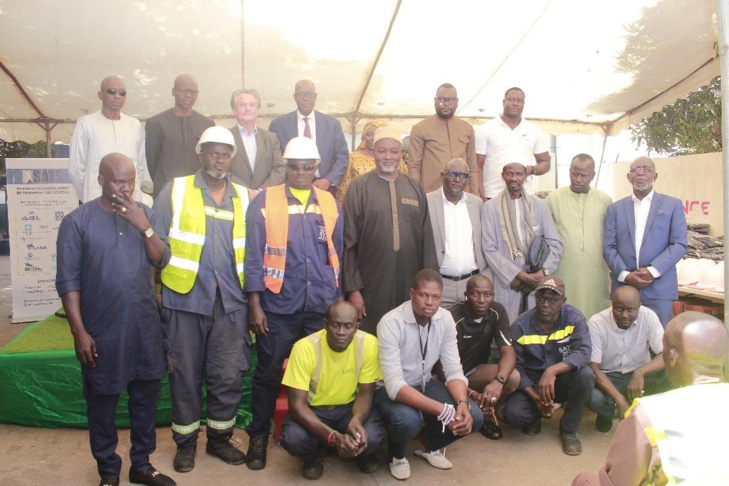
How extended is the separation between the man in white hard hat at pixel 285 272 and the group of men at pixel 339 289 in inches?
0.5

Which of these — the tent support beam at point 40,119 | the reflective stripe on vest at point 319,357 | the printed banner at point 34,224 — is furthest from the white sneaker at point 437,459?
the tent support beam at point 40,119

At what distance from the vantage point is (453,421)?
3930mm

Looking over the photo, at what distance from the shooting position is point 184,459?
13.3 ft

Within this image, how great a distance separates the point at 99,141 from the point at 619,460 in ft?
14.9

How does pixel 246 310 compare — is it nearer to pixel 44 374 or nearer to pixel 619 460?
pixel 44 374

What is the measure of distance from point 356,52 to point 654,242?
13.0 ft

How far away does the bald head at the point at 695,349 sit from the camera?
2037mm

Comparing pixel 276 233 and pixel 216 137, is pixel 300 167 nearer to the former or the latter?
pixel 276 233

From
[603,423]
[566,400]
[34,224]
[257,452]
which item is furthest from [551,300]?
[34,224]

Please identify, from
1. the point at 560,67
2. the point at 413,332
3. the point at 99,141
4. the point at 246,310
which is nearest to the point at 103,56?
the point at 99,141

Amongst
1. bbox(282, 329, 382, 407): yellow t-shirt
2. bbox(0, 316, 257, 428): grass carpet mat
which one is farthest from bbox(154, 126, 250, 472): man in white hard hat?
bbox(0, 316, 257, 428): grass carpet mat

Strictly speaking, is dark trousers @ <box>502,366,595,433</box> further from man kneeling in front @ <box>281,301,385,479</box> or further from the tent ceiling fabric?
the tent ceiling fabric

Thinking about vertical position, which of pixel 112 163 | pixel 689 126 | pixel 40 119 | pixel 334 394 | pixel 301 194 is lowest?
pixel 334 394

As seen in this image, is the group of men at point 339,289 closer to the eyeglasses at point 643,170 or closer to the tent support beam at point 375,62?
the eyeglasses at point 643,170
